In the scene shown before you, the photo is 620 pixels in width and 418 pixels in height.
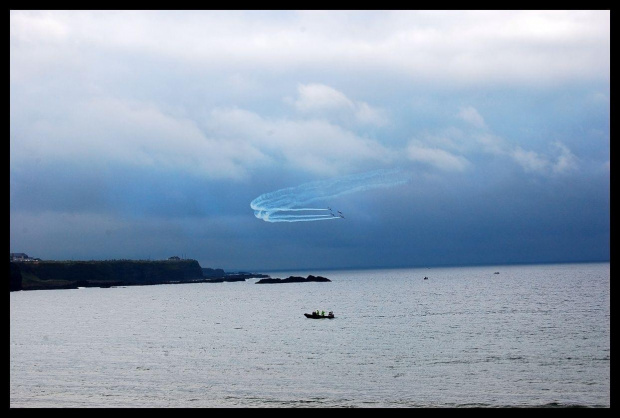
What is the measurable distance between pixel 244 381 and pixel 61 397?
14322mm

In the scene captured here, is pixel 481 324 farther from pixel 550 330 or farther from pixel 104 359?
pixel 104 359

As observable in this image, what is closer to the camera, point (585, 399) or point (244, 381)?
point (585, 399)

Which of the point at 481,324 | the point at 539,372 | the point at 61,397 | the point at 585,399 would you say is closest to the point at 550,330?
the point at 481,324

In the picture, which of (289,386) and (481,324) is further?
(481,324)

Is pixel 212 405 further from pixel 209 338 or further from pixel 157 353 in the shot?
pixel 209 338

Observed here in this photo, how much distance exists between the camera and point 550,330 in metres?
85.9

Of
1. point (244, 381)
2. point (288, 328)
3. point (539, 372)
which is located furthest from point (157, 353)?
point (539, 372)

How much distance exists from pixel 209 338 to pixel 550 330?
46.4 m
